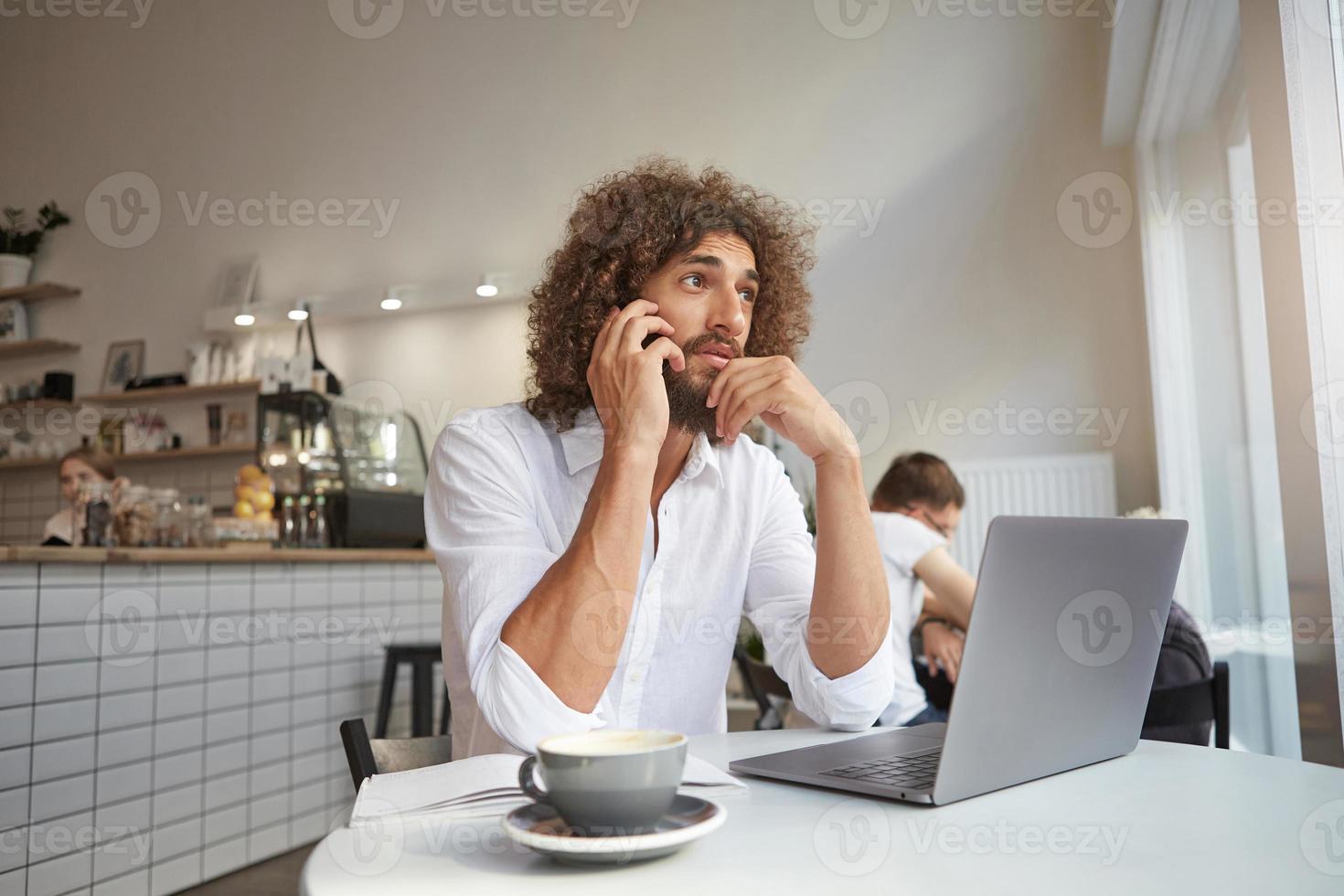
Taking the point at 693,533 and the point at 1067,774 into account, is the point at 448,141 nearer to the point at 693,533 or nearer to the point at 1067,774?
the point at 693,533

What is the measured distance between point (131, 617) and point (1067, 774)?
8.02ft

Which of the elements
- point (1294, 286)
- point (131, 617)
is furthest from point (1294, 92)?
point (131, 617)

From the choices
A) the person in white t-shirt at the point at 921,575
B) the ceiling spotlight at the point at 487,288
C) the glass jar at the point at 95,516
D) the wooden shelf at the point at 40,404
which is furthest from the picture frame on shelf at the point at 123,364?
the person in white t-shirt at the point at 921,575

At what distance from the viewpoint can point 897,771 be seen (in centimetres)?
86

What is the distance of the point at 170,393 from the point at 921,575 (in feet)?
15.1

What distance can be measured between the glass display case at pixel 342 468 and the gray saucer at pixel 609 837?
12.1 ft

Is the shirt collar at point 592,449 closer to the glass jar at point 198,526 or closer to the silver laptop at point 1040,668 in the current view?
the silver laptop at point 1040,668

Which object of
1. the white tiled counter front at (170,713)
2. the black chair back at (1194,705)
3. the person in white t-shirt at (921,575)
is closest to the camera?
the black chair back at (1194,705)

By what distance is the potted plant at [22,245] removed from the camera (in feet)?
20.1

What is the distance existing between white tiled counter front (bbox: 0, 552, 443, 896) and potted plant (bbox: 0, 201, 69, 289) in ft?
13.6

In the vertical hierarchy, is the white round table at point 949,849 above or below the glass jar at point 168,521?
below

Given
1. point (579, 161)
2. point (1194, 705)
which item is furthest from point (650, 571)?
point (579, 161)

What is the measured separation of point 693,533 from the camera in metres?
1.43

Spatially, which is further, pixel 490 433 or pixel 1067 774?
pixel 490 433
